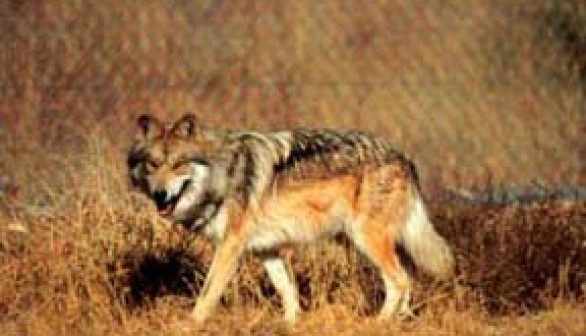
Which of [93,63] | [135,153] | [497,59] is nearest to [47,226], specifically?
[135,153]

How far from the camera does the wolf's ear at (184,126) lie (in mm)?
7066

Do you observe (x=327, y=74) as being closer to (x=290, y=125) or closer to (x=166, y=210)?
(x=290, y=125)

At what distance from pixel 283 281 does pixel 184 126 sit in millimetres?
1160

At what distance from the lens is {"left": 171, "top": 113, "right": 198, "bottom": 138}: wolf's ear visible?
23.2ft

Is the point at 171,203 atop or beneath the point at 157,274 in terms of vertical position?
atop

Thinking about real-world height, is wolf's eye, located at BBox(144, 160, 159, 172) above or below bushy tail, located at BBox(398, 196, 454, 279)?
above

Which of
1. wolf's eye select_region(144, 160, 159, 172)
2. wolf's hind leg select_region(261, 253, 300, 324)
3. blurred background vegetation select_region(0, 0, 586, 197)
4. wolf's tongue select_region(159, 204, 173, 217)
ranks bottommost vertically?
wolf's hind leg select_region(261, 253, 300, 324)

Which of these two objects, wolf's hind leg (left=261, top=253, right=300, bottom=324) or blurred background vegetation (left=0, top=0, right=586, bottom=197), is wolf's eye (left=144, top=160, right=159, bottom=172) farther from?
blurred background vegetation (left=0, top=0, right=586, bottom=197)

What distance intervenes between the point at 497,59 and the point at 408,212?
128 inches

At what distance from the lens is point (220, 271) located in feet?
23.6

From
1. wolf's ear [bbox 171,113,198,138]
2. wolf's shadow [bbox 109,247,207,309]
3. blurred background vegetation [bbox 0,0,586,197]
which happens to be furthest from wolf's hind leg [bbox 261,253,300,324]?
blurred background vegetation [bbox 0,0,586,197]

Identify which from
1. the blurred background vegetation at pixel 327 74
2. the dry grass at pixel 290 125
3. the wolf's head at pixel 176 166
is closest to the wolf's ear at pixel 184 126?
the wolf's head at pixel 176 166

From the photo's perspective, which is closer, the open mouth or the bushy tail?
the open mouth

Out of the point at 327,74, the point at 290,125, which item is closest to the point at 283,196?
the point at 290,125
